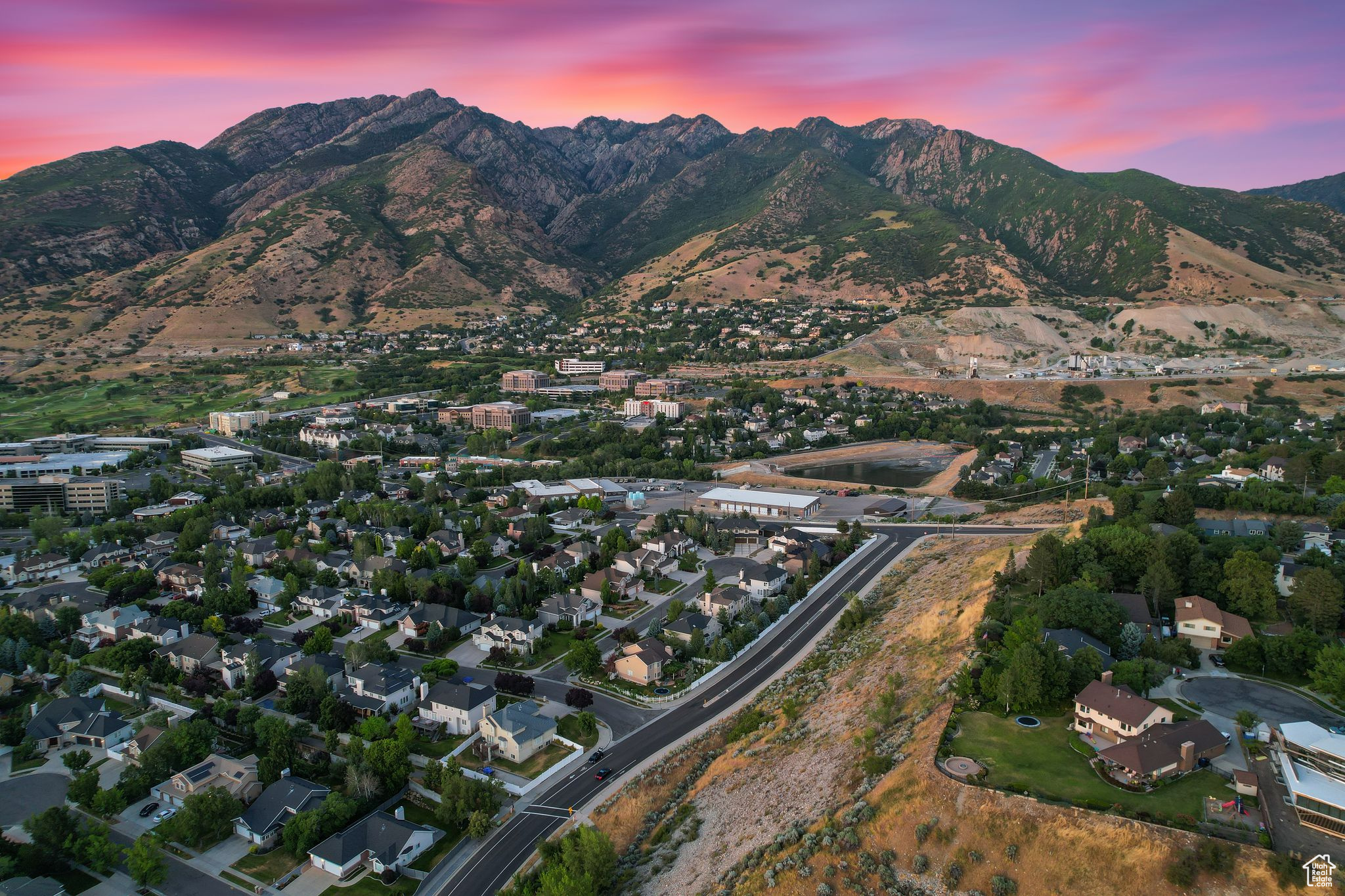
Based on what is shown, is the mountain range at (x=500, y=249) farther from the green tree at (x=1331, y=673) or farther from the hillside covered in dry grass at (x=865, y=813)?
the green tree at (x=1331, y=673)

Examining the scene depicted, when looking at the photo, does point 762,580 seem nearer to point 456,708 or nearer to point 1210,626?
point 456,708

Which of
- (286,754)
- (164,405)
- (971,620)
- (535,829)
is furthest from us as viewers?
(164,405)

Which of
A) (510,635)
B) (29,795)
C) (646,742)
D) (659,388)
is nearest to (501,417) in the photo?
(659,388)

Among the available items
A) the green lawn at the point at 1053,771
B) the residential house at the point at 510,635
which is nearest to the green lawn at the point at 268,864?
the residential house at the point at 510,635

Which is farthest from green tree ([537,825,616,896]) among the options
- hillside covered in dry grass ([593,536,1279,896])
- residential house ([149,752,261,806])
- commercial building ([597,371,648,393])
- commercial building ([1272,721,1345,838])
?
commercial building ([597,371,648,393])

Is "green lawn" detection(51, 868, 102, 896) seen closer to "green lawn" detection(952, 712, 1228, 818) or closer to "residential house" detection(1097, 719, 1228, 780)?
"green lawn" detection(952, 712, 1228, 818)

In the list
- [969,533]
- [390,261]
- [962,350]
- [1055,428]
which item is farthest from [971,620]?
[390,261]

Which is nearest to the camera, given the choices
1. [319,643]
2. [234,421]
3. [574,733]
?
[574,733]

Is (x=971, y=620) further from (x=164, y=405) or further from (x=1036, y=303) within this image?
(x=1036, y=303)
